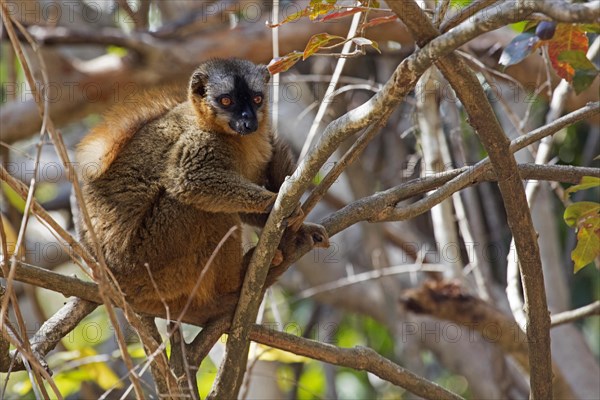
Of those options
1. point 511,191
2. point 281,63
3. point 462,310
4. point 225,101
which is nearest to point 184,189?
point 225,101

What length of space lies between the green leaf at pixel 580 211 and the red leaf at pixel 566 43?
61cm

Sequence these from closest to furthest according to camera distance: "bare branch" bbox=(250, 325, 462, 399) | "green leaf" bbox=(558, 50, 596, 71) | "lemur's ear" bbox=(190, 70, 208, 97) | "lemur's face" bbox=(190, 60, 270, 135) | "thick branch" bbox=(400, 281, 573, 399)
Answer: "green leaf" bbox=(558, 50, 596, 71) < "bare branch" bbox=(250, 325, 462, 399) < "lemur's face" bbox=(190, 60, 270, 135) < "lemur's ear" bbox=(190, 70, 208, 97) < "thick branch" bbox=(400, 281, 573, 399)

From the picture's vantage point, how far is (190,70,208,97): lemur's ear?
5.21 metres

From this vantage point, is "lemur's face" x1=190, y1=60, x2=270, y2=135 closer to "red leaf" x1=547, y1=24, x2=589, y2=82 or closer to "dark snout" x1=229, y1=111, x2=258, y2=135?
"dark snout" x1=229, y1=111, x2=258, y2=135

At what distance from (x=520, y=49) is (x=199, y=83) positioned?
7.58 ft

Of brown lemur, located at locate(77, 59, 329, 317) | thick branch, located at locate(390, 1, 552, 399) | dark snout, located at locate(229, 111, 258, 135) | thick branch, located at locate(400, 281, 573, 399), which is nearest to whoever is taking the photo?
thick branch, located at locate(390, 1, 552, 399)

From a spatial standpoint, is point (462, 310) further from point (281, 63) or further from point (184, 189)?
point (281, 63)

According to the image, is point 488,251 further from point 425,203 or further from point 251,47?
point 425,203

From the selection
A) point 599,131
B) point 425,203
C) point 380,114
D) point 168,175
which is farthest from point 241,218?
point 599,131

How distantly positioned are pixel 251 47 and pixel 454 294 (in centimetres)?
337

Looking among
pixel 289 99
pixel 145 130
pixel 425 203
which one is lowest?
pixel 425 203

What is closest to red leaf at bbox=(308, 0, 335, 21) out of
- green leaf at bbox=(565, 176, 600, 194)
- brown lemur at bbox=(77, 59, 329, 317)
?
brown lemur at bbox=(77, 59, 329, 317)

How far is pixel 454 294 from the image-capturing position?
6238 mm

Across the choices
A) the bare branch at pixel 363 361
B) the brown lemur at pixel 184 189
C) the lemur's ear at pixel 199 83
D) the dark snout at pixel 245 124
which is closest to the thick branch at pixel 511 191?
the bare branch at pixel 363 361
